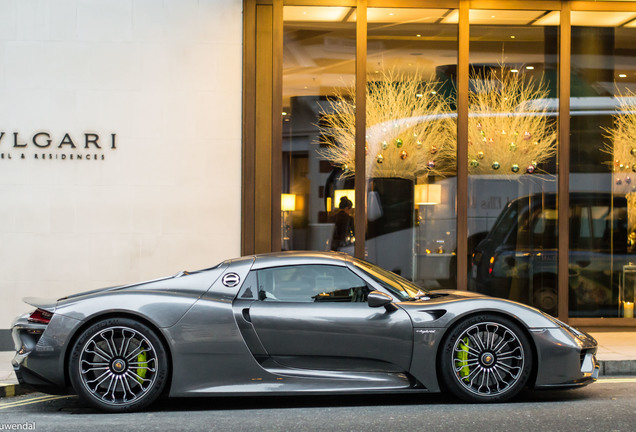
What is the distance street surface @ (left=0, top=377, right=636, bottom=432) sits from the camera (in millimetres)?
5086

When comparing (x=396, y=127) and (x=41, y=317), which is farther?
(x=396, y=127)

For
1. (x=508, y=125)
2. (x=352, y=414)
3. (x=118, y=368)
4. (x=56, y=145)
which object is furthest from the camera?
(x=508, y=125)

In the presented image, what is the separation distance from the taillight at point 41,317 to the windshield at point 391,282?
2.47 m

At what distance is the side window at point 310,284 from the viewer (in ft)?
19.3

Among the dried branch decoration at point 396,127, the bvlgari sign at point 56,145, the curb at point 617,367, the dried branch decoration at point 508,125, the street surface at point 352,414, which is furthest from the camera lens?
the dried branch decoration at point 508,125

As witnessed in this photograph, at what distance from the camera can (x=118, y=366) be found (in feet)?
18.4

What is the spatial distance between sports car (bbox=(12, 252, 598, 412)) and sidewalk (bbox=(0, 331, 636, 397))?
44.3 inches

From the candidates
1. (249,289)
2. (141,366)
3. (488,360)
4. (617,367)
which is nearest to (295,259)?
(249,289)

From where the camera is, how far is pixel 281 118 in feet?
31.6

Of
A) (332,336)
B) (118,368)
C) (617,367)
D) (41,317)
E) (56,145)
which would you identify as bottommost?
(617,367)

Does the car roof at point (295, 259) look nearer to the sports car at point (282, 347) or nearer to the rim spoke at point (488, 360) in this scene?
the sports car at point (282, 347)

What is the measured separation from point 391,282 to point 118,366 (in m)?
2.30

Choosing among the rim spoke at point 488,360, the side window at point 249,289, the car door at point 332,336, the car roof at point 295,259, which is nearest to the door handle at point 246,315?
the car door at point 332,336

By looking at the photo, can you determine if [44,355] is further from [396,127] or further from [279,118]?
[396,127]
